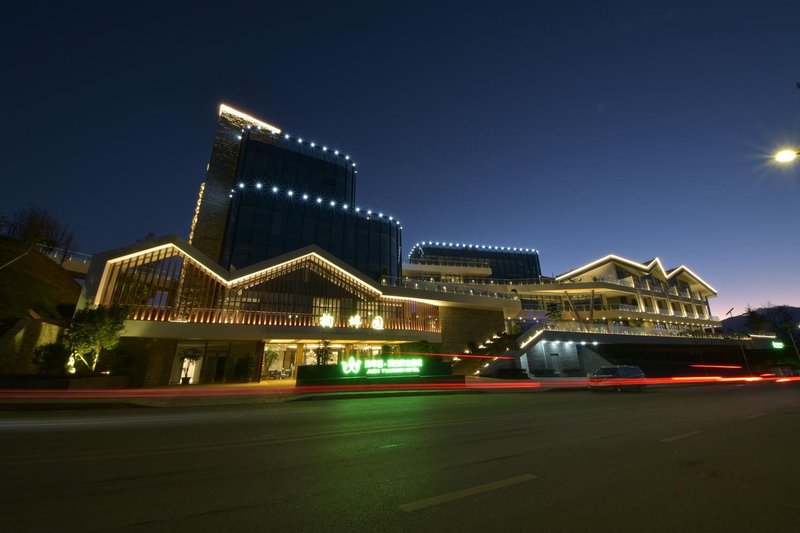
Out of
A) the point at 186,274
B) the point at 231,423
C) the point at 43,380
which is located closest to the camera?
the point at 231,423

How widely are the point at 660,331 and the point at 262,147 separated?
58.9 meters

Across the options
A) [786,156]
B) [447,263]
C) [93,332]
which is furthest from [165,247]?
[447,263]

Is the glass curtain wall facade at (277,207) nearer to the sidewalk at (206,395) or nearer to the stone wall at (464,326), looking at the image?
the stone wall at (464,326)

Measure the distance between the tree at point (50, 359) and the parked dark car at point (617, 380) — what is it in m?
29.0

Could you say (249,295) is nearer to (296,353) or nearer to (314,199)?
(296,353)

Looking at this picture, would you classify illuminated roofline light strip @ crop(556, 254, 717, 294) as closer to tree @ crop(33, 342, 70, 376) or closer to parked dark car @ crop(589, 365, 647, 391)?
parked dark car @ crop(589, 365, 647, 391)

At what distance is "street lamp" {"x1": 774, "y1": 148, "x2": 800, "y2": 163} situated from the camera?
7113 mm

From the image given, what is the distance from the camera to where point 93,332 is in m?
16.9

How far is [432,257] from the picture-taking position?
244ft

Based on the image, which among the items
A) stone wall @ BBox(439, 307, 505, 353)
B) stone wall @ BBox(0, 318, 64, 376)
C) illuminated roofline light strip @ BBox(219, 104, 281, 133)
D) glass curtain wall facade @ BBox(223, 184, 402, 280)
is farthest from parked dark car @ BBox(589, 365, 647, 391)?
illuminated roofline light strip @ BBox(219, 104, 281, 133)

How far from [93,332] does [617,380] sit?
97.5 feet

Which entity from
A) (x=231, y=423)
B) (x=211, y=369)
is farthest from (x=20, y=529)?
(x=211, y=369)

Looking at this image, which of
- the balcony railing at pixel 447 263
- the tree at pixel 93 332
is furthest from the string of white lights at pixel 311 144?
the tree at pixel 93 332

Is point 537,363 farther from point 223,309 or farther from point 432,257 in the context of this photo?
point 432,257
